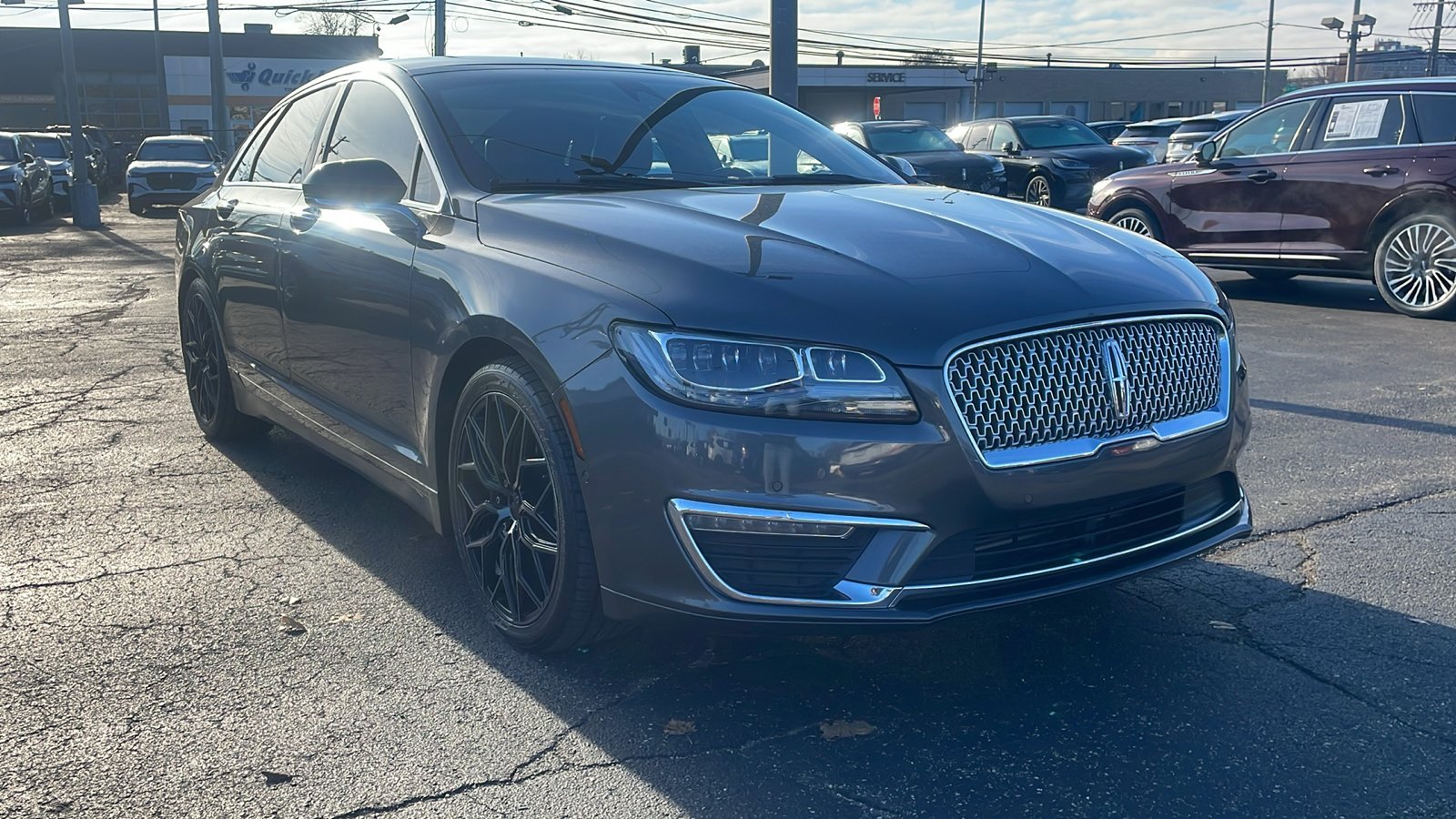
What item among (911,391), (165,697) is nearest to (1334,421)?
(911,391)

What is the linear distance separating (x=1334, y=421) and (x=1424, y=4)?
73244 mm

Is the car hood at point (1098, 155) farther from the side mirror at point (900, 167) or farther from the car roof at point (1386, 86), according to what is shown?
the side mirror at point (900, 167)

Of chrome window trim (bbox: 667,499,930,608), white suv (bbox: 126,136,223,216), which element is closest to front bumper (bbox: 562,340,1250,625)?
chrome window trim (bbox: 667,499,930,608)

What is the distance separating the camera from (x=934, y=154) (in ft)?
61.3

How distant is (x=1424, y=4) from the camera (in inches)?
2645

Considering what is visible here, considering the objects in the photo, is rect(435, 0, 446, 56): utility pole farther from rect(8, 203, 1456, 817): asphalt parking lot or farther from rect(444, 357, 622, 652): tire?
rect(444, 357, 622, 652): tire

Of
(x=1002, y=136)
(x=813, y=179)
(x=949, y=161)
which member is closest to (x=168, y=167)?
(x=949, y=161)

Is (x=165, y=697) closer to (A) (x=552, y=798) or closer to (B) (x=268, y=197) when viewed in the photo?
(A) (x=552, y=798)

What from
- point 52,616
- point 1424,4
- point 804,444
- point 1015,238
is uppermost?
point 1424,4

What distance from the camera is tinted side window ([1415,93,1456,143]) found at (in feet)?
29.1

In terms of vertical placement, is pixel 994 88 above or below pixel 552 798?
above

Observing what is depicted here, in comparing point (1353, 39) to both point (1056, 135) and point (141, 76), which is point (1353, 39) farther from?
point (141, 76)

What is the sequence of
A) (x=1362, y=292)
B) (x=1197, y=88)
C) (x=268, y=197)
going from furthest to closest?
(x=1197, y=88) → (x=1362, y=292) → (x=268, y=197)

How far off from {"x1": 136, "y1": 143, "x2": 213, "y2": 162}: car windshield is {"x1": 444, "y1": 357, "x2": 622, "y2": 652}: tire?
2582 cm
